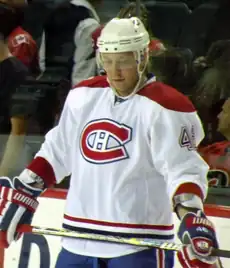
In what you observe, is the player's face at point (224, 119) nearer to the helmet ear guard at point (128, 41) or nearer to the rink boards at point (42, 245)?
the rink boards at point (42, 245)

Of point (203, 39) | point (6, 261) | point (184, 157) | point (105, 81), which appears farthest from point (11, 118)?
point (184, 157)

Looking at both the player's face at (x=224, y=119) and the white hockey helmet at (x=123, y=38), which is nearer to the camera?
the white hockey helmet at (x=123, y=38)

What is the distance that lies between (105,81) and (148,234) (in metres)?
0.33

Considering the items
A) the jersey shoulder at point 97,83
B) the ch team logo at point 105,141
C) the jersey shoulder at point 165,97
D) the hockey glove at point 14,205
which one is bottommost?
the hockey glove at point 14,205

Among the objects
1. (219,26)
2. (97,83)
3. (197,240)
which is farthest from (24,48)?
(197,240)

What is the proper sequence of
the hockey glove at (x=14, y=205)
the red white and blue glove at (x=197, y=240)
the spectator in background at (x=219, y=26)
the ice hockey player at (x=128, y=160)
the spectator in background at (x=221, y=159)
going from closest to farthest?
the red white and blue glove at (x=197, y=240)
the ice hockey player at (x=128, y=160)
the hockey glove at (x=14, y=205)
the spectator in background at (x=221, y=159)
the spectator in background at (x=219, y=26)

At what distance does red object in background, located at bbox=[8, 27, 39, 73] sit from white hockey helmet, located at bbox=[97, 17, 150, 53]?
0.91 m

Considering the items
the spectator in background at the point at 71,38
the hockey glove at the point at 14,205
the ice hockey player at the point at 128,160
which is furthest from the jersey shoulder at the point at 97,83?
the spectator in background at the point at 71,38

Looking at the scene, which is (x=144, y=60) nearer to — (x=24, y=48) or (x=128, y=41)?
(x=128, y=41)

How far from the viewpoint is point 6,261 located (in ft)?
7.16

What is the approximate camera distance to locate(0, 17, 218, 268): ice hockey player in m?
1.52

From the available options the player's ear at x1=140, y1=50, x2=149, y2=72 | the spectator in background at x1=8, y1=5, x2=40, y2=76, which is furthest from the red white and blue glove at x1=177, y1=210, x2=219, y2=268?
the spectator in background at x1=8, y1=5, x2=40, y2=76

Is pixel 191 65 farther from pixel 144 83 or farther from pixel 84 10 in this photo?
pixel 144 83

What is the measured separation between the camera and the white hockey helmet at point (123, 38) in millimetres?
1547
